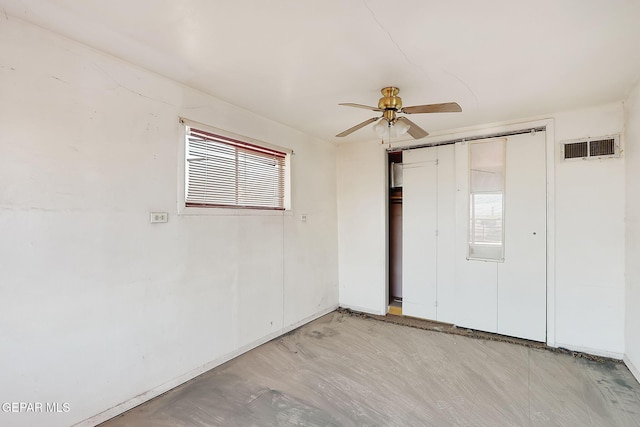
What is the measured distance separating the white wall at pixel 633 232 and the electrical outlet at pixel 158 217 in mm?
3838

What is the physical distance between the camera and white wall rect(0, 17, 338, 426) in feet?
5.72

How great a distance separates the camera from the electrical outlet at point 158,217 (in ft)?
7.72

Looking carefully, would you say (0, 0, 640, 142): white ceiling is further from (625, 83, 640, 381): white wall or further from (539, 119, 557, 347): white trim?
(539, 119, 557, 347): white trim

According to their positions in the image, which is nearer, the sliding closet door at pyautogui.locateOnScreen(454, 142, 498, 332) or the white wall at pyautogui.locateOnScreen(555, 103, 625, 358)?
the white wall at pyautogui.locateOnScreen(555, 103, 625, 358)

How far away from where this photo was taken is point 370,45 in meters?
1.96

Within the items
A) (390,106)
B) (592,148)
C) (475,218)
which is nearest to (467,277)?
(475,218)

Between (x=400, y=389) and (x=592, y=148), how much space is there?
114 inches

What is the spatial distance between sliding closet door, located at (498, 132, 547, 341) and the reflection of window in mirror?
0.25 feet

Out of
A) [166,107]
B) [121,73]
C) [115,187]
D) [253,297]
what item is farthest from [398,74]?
[253,297]

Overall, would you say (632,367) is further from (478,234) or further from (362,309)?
(362,309)

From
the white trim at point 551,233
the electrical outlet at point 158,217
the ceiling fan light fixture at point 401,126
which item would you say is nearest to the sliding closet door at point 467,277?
the white trim at point 551,233

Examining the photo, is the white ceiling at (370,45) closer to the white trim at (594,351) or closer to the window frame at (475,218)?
the window frame at (475,218)

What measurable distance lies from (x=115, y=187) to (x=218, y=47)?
118 cm

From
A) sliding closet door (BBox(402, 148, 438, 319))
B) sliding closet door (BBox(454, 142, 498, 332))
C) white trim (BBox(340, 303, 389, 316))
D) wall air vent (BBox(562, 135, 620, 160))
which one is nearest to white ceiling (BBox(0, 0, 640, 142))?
wall air vent (BBox(562, 135, 620, 160))
